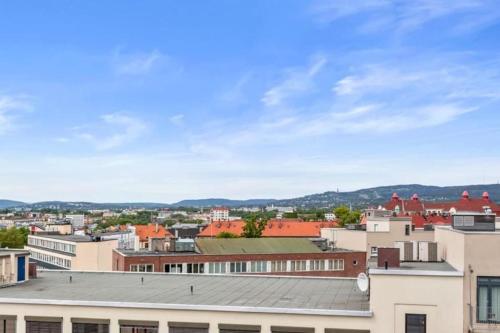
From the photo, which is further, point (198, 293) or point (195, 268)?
point (195, 268)

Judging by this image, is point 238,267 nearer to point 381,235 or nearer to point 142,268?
point 142,268

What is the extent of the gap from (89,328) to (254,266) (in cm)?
6124

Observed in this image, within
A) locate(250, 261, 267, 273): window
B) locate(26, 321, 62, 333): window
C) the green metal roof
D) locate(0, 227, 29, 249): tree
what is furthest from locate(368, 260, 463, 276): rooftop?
locate(0, 227, 29, 249): tree

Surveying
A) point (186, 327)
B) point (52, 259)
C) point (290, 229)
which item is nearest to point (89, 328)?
point (186, 327)

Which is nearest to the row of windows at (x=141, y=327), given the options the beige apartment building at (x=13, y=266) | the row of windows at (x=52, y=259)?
the beige apartment building at (x=13, y=266)

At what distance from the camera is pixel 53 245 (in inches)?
4459

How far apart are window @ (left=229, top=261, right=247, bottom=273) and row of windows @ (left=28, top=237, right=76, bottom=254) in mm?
27174

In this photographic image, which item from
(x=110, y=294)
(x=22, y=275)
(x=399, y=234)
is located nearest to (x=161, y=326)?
(x=110, y=294)

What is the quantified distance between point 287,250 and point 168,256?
2099 cm

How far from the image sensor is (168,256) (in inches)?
3223

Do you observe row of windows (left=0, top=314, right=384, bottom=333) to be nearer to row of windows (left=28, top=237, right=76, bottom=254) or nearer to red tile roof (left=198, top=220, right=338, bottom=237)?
row of windows (left=28, top=237, right=76, bottom=254)

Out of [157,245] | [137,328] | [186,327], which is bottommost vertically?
[157,245]

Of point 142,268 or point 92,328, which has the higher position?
point 92,328

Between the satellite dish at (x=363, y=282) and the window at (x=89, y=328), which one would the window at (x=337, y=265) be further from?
the window at (x=89, y=328)
